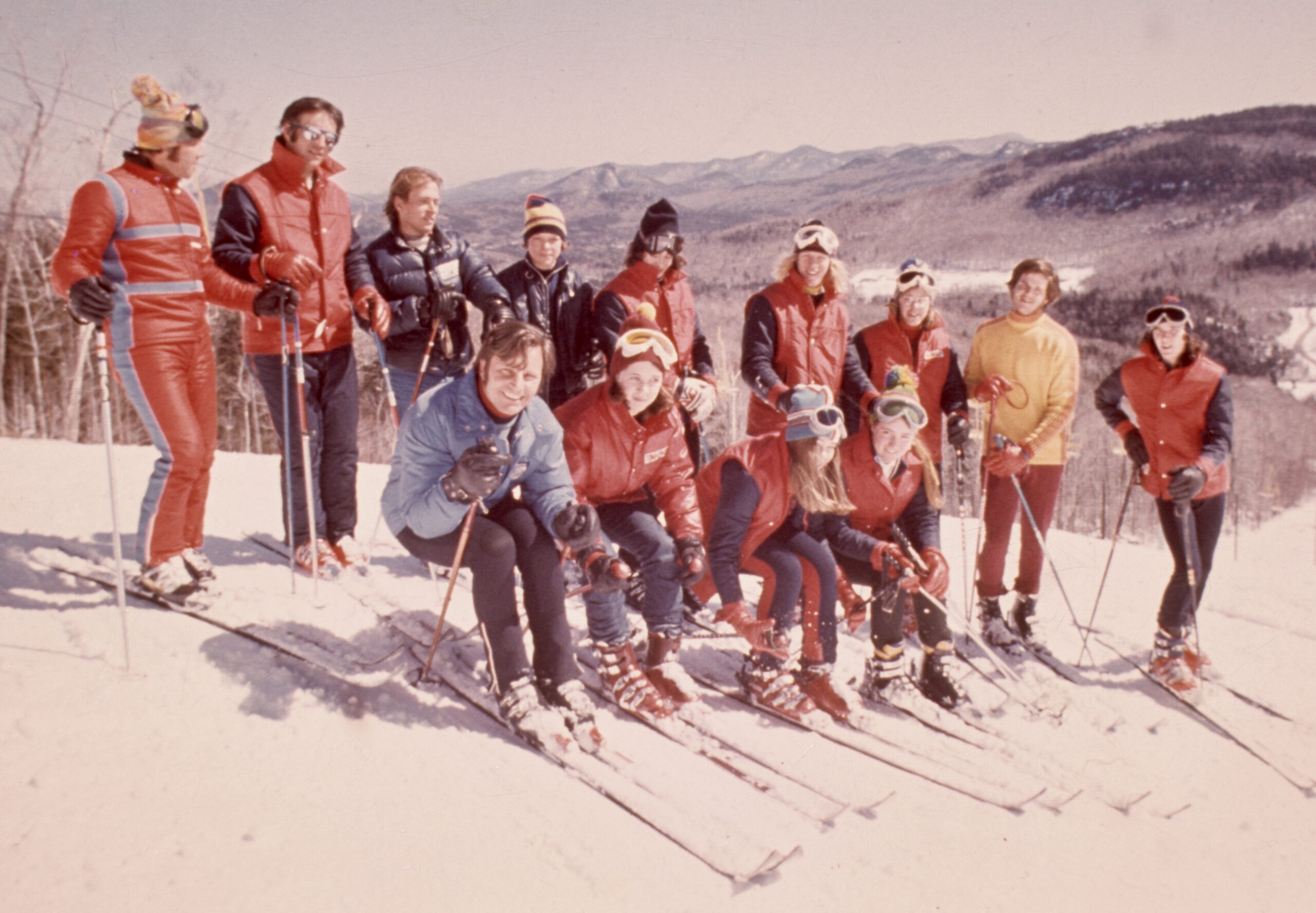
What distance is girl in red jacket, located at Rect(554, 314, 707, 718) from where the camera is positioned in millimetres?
2689

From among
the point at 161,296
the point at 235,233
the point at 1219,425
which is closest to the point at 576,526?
the point at 161,296

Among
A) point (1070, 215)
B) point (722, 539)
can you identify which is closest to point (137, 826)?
point (722, 539)

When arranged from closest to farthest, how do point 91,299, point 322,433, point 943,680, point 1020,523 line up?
point 91,299 → point 943,680 → point 322,433 → point 1020,523

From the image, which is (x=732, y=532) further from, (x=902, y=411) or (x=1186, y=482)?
(x=1186, y=482)

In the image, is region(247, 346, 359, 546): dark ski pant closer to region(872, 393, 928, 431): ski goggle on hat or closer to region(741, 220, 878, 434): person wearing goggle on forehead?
region(741, 220, 878, 434): person wearing goggle on forehead

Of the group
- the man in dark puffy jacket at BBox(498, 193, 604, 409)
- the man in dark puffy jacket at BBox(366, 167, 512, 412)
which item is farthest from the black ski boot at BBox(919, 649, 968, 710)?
the man in dark puffy jacket at BBox(366, 167, 512, 412)

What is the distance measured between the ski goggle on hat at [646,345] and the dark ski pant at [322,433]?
1.29 m

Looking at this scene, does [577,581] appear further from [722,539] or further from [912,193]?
[912,193]

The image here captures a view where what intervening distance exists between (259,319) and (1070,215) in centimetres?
6126

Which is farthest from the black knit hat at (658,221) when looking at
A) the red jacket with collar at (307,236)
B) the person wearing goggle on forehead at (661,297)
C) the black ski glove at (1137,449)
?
the black ski glove at (1137,449)

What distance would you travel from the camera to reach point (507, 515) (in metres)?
2.51

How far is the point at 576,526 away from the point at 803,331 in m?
1.55

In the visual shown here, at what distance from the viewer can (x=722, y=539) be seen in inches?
108

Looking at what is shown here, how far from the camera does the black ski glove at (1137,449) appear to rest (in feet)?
11.0
